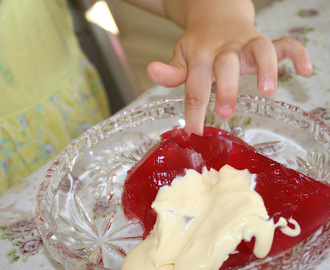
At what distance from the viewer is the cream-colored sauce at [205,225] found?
1.20ft

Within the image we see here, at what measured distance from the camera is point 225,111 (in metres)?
0.46

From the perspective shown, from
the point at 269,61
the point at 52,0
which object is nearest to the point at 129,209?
the point at 269,61

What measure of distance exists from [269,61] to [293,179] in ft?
0.44

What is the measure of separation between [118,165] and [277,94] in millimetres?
269

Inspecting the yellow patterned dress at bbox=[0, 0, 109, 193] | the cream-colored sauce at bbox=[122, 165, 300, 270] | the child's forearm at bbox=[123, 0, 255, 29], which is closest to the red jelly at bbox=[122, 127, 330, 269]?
the cream-colored sauce at bbox=[122, 165, 300, 270]

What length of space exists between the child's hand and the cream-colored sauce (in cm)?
9

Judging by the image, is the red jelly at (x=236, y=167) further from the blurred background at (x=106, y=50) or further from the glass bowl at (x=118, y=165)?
the blurred background at (x=106, y=50)

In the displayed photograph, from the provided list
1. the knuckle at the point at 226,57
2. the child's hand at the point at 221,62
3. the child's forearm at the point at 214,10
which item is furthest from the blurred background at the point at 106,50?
the knuckle at the point at 226,57

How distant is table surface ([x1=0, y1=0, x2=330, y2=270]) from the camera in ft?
1.63

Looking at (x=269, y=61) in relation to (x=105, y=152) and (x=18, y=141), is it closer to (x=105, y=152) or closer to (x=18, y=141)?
(x=105, y=152)

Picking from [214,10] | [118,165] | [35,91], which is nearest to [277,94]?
[214,10]

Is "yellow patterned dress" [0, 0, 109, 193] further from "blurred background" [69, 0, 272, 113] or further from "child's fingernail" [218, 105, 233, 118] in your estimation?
"child's fingernail" [218, 105, 233, 118]

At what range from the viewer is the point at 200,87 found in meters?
0.52

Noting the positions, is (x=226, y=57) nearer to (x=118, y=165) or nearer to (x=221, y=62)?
(x=221, y=62)
